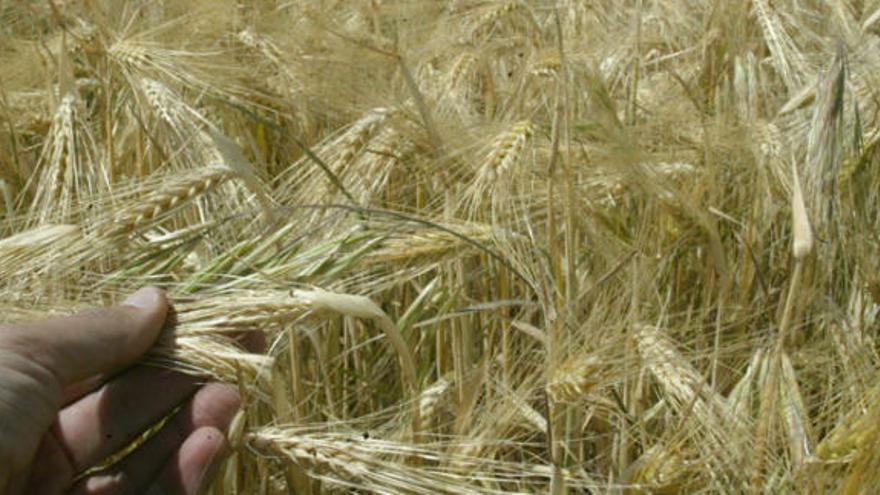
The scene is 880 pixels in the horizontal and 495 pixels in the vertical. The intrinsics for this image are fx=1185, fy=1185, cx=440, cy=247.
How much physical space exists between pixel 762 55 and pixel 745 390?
1330mm

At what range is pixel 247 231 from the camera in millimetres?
1598

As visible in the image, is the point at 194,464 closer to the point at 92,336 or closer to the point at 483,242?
the point at 92,336

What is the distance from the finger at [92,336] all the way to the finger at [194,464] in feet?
0.42

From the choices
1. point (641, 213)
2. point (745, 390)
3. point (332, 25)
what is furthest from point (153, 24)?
point (745, 390)

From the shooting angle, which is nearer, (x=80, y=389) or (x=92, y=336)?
(x=92, y=336)

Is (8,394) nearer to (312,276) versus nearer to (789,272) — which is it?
(312,276)

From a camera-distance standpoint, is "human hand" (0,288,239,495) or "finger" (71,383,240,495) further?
"finger" (71,383,240,495)

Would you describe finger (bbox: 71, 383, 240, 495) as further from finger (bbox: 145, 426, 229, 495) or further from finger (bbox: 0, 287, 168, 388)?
finger (bbox: 0, 287, 168, 388)

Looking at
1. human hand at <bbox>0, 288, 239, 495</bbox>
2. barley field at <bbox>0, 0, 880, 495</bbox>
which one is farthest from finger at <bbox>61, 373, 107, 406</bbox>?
barley field at <bbox>0, 0, 880, 495</bbox>

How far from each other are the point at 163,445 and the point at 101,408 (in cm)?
9

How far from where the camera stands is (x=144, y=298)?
1280 millimetres

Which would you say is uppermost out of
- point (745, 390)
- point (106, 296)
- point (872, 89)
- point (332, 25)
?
point (332, 25)

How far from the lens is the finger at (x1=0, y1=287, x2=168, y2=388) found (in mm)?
1261

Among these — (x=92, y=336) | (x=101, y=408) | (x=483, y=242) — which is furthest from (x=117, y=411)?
(x=483, y=242)
